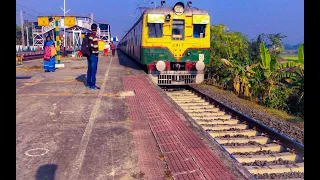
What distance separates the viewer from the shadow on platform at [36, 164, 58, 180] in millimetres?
3467

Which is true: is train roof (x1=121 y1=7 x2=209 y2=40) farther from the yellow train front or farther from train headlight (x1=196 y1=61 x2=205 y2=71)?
train headlight (x1=196 y1=61 x2=205 y2=71)

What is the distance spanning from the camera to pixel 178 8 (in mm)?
12672

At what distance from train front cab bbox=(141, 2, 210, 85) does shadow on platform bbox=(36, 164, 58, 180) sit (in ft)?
29.6

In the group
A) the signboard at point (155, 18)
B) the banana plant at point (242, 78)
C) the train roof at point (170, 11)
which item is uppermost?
the train roof at point (170, 11)

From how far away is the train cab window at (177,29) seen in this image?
12891 mm

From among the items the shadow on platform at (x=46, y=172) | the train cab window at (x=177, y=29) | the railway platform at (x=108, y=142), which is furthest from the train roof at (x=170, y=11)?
the shadow on platform at (x=46, y=172)

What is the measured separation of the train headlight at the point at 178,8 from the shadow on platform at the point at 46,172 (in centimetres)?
1014

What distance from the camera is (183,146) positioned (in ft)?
15.1

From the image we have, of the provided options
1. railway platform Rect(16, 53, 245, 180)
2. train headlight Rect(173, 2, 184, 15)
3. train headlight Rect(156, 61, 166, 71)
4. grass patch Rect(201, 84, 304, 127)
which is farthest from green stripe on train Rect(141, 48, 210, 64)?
railway platform Rect(16, 53, 245, 180)

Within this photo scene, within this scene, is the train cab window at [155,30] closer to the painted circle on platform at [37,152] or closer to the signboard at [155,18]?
the signboard at [155,18]

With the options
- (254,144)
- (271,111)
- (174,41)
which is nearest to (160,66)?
(174,41)

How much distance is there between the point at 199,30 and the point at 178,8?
1.35 m
